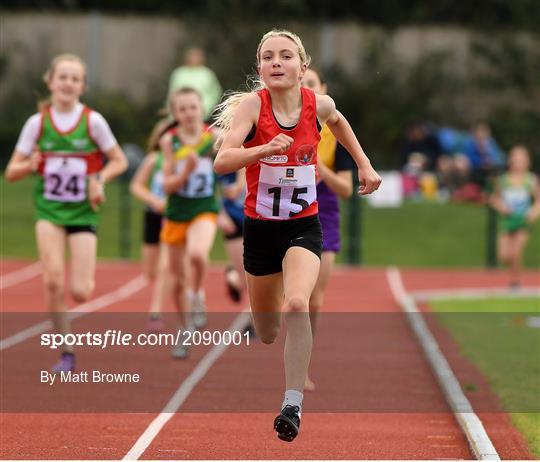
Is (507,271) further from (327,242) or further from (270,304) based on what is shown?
(270,304)

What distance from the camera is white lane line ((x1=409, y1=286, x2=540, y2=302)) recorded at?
18.3 meters

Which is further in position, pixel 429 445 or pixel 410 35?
pixel 410 35

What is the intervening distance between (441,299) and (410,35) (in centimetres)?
1764

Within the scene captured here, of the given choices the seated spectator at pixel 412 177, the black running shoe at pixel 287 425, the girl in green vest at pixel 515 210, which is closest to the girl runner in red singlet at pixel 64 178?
the black running shoe at pixel 287 425

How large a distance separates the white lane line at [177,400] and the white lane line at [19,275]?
6749 mm

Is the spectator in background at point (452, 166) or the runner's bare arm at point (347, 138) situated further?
the spectator in background at point (452, 166)

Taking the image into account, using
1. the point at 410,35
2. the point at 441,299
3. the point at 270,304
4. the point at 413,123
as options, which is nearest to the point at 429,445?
the point at 270,304

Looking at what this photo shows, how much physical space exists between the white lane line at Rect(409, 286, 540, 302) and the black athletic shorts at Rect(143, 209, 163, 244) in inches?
186

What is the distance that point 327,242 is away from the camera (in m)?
10.0

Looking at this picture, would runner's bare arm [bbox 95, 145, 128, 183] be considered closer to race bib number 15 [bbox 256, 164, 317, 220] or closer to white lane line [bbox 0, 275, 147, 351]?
white lane line [bbox 0, 275, 147, 351]

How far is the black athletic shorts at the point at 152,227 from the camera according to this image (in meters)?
14.5

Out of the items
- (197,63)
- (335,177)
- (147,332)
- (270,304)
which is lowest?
(147,332)

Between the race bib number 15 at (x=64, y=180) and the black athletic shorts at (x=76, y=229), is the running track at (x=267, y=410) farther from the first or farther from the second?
the race bib number 15 at (x=64, y=180)

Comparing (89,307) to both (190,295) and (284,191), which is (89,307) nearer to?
(190,295)
